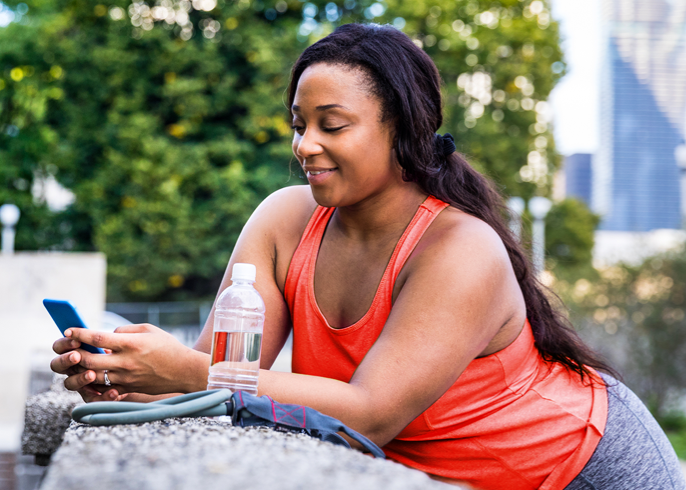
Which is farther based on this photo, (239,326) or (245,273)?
(239,326)

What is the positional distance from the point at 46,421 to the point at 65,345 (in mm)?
806

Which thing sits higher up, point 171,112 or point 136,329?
point 171,112

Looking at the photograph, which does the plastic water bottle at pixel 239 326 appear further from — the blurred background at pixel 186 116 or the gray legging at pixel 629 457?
the blurred background at pixel 186 116

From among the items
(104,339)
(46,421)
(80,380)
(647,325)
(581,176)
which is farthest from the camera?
(581,176)

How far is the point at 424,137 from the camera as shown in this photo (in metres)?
2.06

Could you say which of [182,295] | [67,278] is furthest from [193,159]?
[67,278]

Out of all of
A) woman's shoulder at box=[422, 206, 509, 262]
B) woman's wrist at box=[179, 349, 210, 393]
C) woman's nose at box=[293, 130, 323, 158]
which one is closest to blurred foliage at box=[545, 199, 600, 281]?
woman's shoulder at box=[422, 206, 509, 262]

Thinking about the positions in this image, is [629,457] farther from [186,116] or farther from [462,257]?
[186,116]

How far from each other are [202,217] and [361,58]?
1681 cm

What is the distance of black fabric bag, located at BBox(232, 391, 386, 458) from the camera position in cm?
141

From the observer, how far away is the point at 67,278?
948 centimetres

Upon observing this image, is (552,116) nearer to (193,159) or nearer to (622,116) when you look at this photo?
(193,159)

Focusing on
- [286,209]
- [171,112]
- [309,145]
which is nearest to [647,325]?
[286,209]

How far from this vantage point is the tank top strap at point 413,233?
196 centimetres
